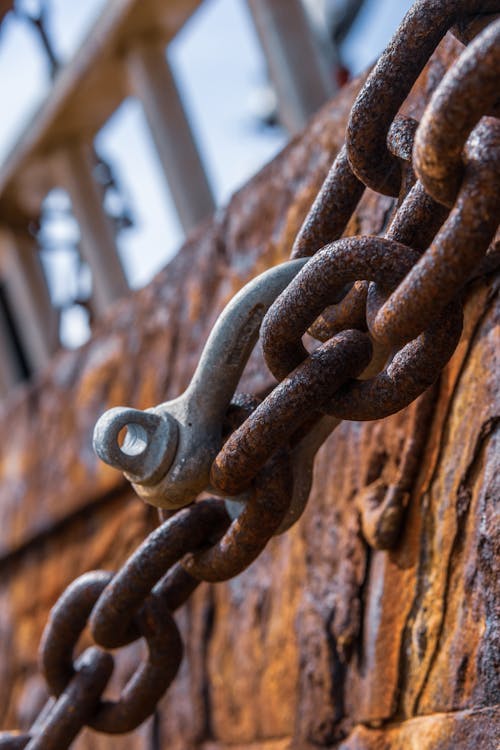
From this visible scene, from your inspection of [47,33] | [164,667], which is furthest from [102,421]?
[47,33]

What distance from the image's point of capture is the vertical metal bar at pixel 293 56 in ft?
4.88

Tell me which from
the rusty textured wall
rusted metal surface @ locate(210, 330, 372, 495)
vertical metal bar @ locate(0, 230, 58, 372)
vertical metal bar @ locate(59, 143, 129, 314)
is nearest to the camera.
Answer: rusted metal surface @ locate(210, 330, 372, 495)

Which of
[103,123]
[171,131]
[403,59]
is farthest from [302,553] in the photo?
[103,123]

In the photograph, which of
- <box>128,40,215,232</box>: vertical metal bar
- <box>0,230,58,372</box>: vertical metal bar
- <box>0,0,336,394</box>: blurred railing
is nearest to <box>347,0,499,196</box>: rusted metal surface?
<box>0,0,336,394</box>: blurred railing

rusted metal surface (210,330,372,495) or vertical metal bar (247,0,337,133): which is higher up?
vertical metal bar (247,0,337,133)

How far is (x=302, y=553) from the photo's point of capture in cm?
111

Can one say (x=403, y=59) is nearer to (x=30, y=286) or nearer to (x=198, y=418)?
(x=198, y=418)

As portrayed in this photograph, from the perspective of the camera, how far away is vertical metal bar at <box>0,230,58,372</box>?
93.5 inches

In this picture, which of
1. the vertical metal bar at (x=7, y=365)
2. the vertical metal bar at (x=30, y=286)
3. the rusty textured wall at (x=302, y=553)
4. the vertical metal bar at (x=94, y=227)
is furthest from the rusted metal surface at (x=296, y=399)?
the vertical metal bar at (x=7, y=365)

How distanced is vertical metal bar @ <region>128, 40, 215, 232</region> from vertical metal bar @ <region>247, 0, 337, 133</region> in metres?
0.28

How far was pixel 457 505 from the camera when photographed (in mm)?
863

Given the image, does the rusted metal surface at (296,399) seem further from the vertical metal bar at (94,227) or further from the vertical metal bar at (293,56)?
the vertical metal bar at (94,227)

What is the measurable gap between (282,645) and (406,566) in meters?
0.25

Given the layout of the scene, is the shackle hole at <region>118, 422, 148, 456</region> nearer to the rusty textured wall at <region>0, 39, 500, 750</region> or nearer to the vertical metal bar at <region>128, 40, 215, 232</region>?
the rusty textured wall at <region>0, 39, 500, 750</region>
